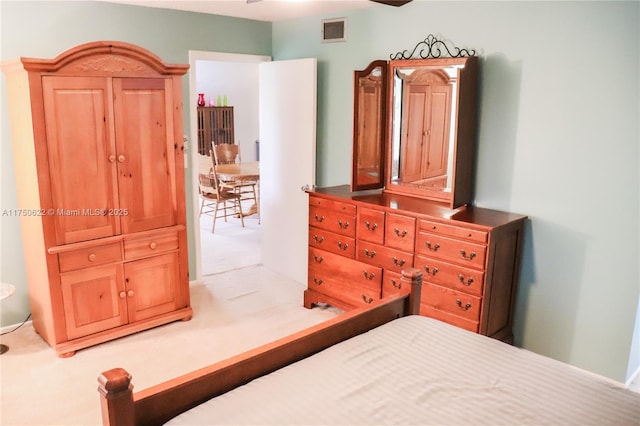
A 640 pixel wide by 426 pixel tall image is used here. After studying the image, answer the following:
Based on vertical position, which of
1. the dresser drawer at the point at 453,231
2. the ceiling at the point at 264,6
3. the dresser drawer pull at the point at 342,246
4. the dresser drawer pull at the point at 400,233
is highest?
the ceiling at the point at 264,6

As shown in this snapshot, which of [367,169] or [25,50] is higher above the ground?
[25,50]

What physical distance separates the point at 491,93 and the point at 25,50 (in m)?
3.00

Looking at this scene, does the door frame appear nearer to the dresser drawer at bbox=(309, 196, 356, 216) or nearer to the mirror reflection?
the dresser drawer at bbox=(309, 196, 356, 216)

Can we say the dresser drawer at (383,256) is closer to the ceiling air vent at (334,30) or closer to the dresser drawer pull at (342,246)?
the dresser drawer pull at (342,246)

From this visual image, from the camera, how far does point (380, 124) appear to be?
366 centimetres

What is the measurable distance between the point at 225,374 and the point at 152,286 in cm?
197

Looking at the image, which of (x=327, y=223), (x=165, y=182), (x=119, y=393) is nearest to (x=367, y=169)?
(x=327, y=223)

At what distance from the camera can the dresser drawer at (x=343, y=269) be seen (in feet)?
11.2

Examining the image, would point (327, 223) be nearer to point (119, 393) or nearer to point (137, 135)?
point (137, 135)

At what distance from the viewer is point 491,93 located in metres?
3.12

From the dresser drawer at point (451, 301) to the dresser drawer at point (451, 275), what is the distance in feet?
0.11

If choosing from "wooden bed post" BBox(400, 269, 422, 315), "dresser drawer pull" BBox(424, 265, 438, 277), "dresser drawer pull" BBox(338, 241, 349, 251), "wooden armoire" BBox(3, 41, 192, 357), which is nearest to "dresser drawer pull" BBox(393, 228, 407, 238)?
"dresser drawer pull" BBox(424, 265, 438, 277)

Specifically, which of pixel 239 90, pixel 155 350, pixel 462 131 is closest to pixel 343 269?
pixel 462 131

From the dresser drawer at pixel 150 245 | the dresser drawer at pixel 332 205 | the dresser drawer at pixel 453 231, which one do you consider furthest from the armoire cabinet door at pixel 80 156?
the dresser drawer at pixel 453 231
